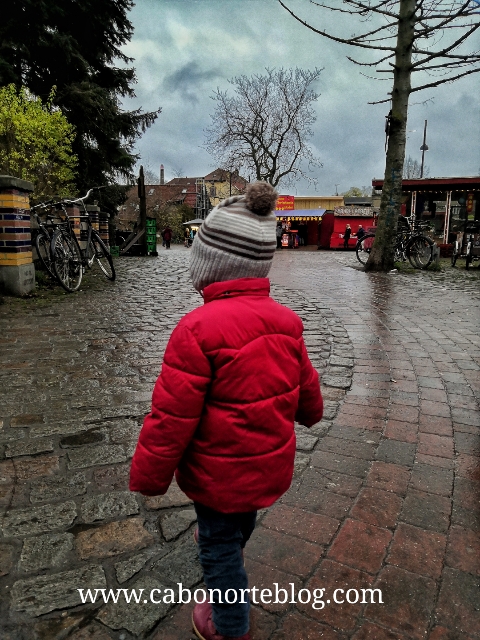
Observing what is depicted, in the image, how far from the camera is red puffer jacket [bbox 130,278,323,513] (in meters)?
1.30

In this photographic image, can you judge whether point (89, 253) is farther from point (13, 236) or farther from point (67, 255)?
point (13, 236)

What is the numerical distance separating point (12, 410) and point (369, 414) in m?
2.32

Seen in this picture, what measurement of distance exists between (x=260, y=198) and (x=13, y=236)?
6.52 meters

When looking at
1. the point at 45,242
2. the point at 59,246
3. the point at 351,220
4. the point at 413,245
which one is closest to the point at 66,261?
the point at 59,246

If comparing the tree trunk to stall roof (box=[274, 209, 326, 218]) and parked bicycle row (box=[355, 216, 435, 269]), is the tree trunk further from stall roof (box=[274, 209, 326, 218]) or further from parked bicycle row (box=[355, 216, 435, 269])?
stall roof (box=[274, 209, 326, 218])

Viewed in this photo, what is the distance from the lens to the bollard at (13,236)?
686 cm

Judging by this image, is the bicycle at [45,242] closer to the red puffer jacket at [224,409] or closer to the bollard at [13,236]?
the bollard at [13,236]

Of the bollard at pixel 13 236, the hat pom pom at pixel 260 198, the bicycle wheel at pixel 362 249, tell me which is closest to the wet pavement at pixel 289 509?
the hat pom pom at pixel 260 198

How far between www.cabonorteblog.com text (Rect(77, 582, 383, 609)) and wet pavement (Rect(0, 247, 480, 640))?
13 mm

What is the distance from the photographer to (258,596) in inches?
62.9

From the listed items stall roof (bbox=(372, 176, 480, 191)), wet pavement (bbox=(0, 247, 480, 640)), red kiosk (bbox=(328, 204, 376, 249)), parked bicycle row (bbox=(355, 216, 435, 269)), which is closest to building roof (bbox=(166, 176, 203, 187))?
red kiosk (bbox=(328, 204, 376, 249))

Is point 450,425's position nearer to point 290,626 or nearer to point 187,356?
point 290,626

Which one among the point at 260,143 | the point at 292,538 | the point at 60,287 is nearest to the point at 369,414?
the point at 292,538

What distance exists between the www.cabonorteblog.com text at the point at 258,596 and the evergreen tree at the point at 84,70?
17.5 m
